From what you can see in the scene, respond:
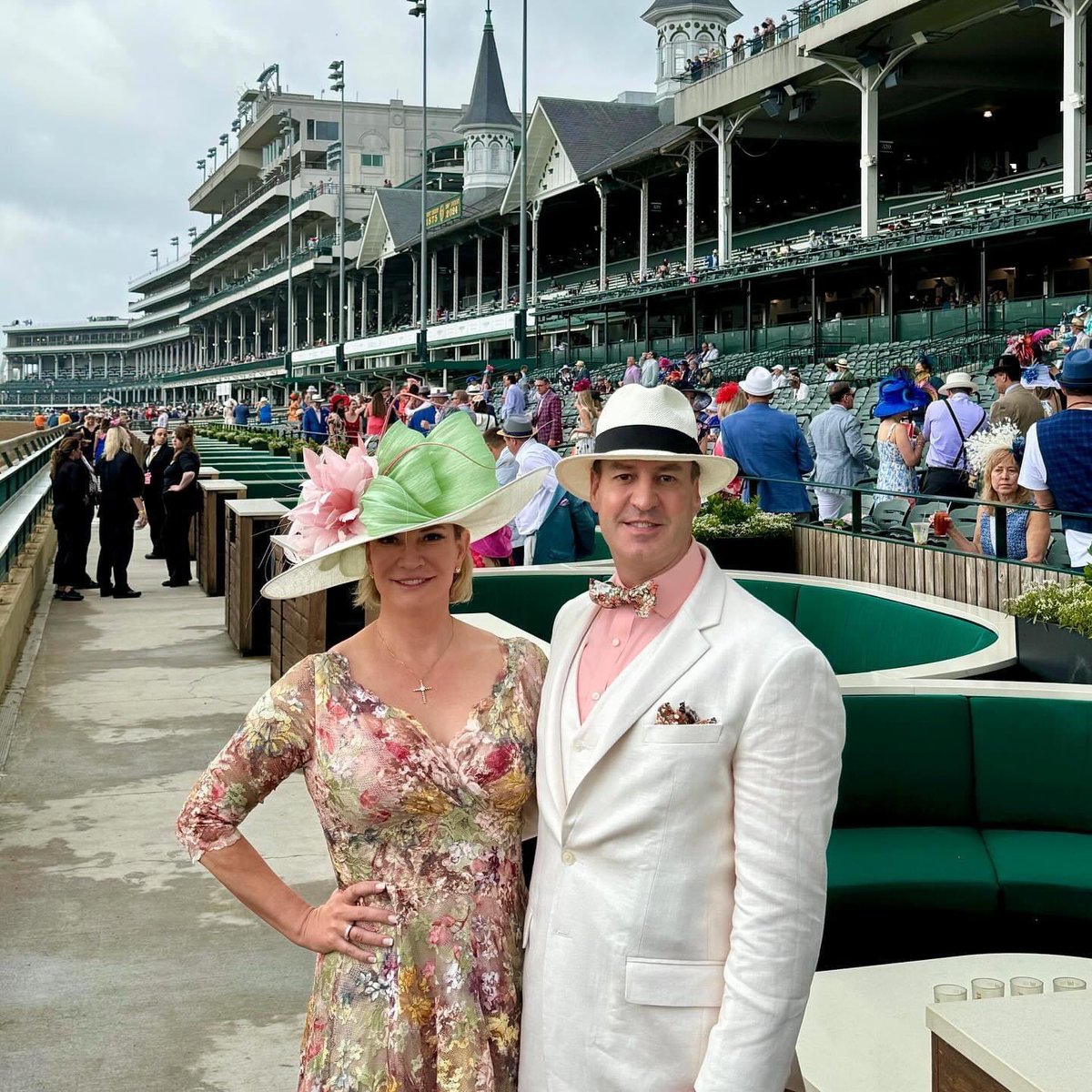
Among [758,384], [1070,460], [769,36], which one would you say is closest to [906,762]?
[1070,460]

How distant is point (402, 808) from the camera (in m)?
2.42

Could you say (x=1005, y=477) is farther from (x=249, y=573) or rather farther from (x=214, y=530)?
(x=214, y=530)

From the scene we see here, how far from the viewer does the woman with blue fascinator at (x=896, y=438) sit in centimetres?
1102

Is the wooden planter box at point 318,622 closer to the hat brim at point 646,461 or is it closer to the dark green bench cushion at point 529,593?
the dark green bench cushion at point 529,593

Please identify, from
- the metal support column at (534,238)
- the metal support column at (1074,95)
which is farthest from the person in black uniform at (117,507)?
the metal support column at (534,238)

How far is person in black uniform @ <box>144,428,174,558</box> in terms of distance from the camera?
1683 centimetres

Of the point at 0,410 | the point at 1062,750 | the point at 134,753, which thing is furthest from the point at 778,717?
the point at 0,410

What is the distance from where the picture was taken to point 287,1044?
441 centimetres

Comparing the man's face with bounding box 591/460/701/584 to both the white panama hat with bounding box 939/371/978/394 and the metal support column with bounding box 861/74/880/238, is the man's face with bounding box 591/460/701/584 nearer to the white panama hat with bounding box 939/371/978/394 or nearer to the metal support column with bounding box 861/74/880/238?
the white panama hat with bounding box 939/371/978/394

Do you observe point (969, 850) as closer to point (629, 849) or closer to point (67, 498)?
point (629, 849)

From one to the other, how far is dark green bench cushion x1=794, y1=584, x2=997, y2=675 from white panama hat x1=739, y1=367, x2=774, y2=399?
10.1ft

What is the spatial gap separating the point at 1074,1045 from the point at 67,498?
44.7 feet

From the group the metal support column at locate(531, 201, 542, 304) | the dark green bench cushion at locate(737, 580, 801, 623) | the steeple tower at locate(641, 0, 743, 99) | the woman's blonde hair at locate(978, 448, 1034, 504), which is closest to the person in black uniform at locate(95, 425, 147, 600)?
the dark green bench cushion at locate(737, 580, 801, 623)

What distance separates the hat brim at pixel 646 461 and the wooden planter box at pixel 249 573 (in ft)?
26.3
